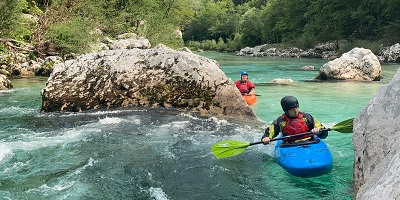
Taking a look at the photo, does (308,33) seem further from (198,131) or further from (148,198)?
(148,198)

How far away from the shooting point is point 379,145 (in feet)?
9.29

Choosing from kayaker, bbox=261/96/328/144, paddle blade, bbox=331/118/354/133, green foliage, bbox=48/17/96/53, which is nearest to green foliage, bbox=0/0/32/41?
green foliage, bbox=48/17/96/53

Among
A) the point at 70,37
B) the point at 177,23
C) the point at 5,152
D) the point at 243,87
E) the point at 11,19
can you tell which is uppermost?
the point at 177,23

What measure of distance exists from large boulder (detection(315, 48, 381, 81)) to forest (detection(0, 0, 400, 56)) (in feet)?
34.3

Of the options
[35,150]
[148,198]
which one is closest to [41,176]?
[35,150]

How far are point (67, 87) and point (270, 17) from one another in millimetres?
46000

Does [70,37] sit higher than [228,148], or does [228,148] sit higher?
[70,37]

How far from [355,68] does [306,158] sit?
39.1 feet

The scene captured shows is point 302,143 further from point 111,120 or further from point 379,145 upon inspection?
point 111,120

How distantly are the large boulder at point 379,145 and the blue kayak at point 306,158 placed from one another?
114 centimetres

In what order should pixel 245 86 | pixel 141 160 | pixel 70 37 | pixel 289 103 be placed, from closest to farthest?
pixel 289 103 < pixel 141 160 < pixel 245 86 < pixel 70 37

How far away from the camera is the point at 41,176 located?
4.64m

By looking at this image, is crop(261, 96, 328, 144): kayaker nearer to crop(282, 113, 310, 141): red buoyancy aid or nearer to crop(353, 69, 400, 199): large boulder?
crop(282, 113, 310, 141): red buoyancy aid

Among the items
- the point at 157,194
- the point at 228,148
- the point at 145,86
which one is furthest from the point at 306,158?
the point at 145,86
